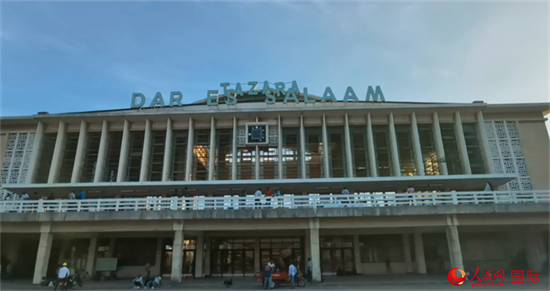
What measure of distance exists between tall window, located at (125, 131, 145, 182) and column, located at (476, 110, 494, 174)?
27366 mm

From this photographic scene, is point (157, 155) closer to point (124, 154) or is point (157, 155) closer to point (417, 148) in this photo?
point (124, 154)

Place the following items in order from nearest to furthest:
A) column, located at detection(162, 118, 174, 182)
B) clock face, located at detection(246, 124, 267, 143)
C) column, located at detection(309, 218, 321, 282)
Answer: column, located at detection(309, 218, 321, 282)
column, located at detection(162, 118, 174, 182)
clock face, located at detection(246, 124, 267, 143)

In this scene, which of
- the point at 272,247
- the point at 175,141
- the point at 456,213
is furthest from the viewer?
the point at 175,141

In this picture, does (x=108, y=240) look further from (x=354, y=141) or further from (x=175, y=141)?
(x=354, y=141)

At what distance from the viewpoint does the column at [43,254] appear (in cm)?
2139

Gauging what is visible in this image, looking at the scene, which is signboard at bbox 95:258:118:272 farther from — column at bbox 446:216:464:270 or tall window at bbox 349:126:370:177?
column at bbox 446:216:464:270

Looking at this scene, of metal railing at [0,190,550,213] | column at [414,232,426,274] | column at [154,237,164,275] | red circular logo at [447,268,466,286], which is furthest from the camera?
column at [154,237,164,275]

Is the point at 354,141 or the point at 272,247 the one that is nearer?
the point at 272,247

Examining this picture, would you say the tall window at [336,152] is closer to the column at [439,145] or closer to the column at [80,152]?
the column at [439,145]

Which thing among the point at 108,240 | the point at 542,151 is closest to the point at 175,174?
the point at 108,240

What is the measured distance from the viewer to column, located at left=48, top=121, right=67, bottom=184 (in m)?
29.5

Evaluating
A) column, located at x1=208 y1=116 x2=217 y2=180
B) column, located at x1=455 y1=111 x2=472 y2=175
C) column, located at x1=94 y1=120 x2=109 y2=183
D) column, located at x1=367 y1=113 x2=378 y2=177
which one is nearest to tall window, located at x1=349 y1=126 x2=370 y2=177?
column, located at x1=367 y1=113 x2=378 y2=177

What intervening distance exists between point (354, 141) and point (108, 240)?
810 inches

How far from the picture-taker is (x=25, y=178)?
30.3 meters
